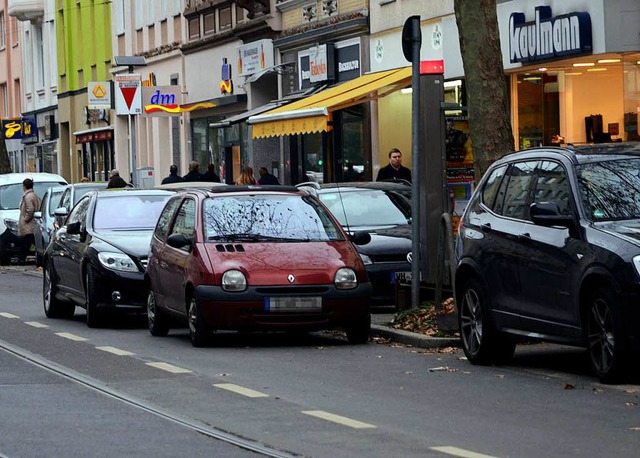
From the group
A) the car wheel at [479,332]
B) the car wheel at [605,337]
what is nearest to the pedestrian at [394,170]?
the car wheel at [479,332]

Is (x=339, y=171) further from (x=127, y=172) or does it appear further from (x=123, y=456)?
(x=123, y=456)

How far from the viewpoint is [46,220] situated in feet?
108

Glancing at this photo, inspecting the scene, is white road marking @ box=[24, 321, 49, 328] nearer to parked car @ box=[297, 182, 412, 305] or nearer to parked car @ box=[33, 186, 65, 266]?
parked car @ box=[297, 182, 412, 305]

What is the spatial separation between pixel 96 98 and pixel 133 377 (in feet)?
85.2

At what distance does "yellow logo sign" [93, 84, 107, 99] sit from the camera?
3884cm

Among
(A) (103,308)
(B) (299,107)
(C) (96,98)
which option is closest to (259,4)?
(C) (96,98)

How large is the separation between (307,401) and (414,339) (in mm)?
4477

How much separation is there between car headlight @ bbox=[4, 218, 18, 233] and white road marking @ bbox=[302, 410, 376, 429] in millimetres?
26621

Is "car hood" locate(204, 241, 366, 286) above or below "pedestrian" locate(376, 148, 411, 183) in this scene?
below

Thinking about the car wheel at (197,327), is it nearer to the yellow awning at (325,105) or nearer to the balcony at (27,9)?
the yellow awning at (325,105)

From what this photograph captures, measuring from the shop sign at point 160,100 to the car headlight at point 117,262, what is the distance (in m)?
14.7

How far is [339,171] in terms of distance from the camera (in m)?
36.8

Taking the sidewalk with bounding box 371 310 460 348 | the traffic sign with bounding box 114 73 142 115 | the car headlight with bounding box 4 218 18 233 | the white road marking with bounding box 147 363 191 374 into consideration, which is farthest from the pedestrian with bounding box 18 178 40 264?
the white road marking with bounding box 147 363 191 374

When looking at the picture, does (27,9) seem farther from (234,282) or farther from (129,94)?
(234,282)
